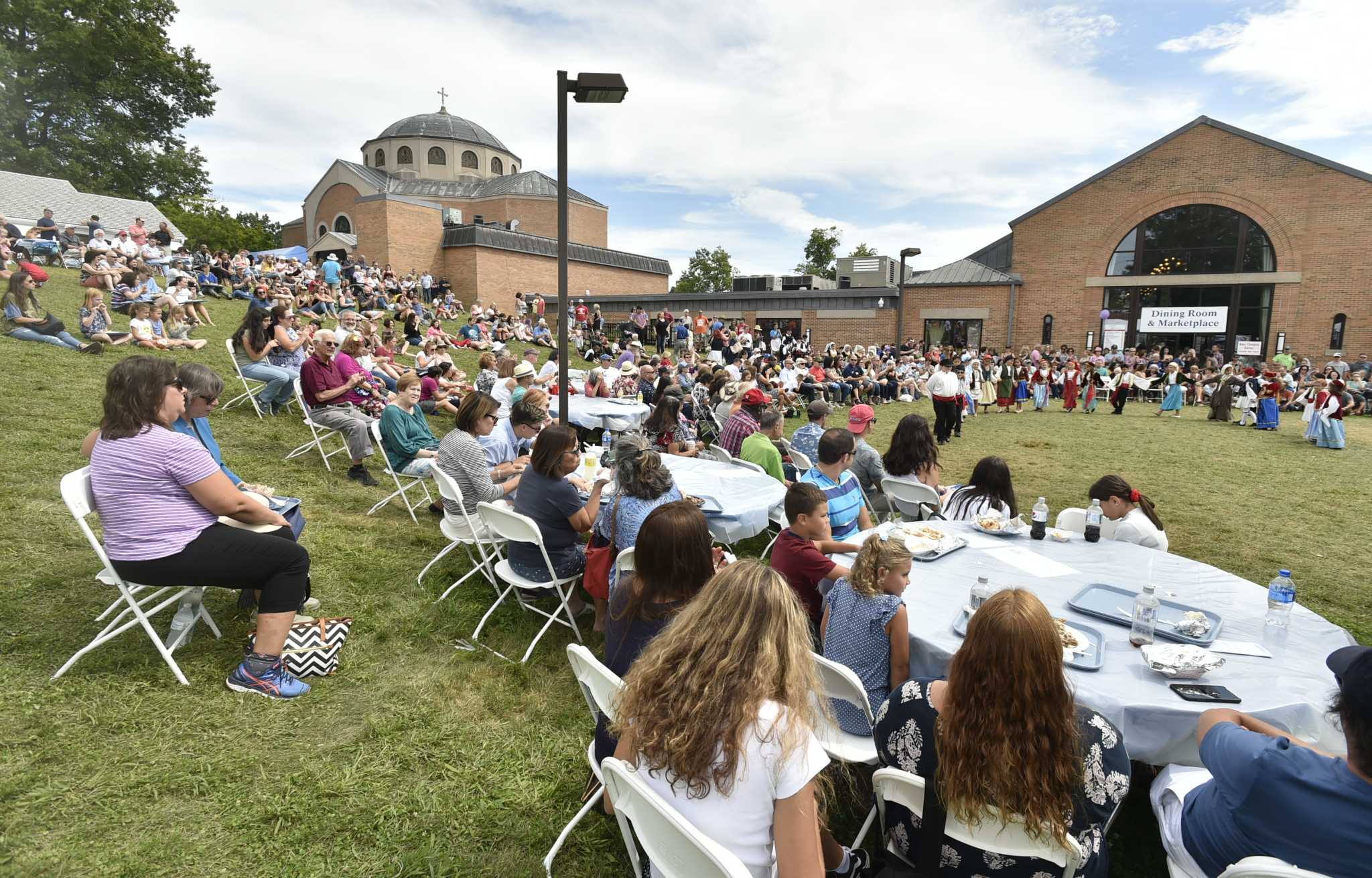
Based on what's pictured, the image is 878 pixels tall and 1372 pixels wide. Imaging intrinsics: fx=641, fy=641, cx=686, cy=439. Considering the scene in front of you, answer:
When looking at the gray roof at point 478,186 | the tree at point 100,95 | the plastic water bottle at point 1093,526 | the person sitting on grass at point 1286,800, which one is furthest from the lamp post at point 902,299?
the tree at point 100,95

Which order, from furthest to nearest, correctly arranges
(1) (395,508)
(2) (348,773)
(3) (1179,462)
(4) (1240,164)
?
(4) (1240,164) < (3) (1179,462) < (1) (395,508) < (2) (348,773)

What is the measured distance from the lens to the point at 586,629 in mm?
4215

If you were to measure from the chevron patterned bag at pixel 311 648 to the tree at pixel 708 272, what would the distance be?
58323 millimetres

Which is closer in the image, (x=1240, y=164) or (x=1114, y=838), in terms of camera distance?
(x=1114, y=838)

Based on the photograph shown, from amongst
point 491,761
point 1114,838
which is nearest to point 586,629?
point 491,761

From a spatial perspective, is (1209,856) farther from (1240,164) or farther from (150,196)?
(150,196)

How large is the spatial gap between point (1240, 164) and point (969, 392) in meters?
17.3

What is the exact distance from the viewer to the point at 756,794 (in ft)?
5.22

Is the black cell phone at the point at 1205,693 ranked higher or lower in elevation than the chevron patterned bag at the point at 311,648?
higher

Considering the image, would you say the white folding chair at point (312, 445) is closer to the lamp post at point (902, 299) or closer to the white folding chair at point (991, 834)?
the white folding chair at point (991, 834)

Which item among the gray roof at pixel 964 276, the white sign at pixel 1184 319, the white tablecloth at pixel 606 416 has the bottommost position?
the white tablecloth at pixel 606 416

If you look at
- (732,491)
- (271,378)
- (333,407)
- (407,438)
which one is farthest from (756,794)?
(271,378)

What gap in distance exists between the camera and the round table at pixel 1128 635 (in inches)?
86.7

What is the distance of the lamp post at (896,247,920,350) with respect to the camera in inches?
811
